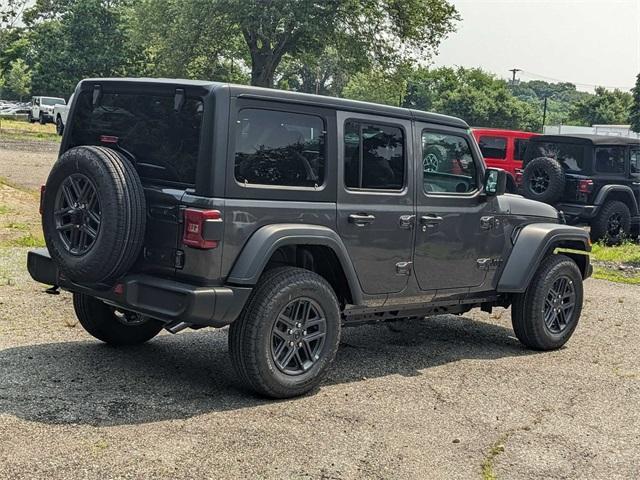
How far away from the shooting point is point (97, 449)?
4309 mm

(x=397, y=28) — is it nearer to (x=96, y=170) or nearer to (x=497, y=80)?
(x=96, y=170)

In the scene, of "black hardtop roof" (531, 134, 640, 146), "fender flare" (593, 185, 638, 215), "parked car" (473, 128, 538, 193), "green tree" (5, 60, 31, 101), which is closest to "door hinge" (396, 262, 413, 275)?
"fender flare" (593, 185, 638, 215)

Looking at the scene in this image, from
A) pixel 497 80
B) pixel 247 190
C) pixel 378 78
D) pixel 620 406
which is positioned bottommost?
pixel 620 406

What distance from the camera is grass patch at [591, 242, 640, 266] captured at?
13344mm

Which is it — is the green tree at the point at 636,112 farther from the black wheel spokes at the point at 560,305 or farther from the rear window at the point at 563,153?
the black wheel spokes at the point at 560,305

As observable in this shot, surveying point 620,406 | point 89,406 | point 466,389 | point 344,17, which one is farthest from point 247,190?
point 344,17

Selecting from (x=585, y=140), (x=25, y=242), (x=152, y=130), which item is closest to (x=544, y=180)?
(x=585, y=140)

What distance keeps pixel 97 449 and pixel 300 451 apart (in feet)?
3.42

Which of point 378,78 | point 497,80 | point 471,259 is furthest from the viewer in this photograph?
point 497,80

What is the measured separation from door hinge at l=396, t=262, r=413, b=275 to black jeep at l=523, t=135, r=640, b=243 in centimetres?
881

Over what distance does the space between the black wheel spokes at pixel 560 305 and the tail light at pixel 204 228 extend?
345 centimetres

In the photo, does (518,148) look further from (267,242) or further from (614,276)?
(267,242)

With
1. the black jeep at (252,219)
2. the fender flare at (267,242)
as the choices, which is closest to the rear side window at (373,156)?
the black jeep at (252,219)

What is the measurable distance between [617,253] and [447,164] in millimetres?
8178
